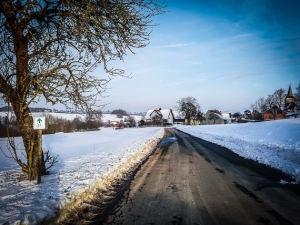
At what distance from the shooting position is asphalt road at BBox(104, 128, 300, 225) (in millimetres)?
3242

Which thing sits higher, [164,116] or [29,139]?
[164,116]

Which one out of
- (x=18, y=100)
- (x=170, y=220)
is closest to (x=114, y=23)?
(x=18, y=100)

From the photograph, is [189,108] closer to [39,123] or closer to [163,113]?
[163,113]

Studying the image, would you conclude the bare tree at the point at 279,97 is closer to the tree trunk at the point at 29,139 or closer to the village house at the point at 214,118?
the village house at the point at 214,118

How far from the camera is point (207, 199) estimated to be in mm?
4055

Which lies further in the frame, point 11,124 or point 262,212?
Answer: point 11,124

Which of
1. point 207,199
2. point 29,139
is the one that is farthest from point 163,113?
point 207,199

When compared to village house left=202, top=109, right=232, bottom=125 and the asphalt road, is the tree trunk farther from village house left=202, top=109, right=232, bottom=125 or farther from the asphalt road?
village house left=202, top=109, right=232, bottom=125

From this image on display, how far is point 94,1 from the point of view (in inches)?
184

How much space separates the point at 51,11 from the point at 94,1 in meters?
1.33

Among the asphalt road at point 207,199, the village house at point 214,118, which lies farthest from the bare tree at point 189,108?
the asphalt road at point 207,199

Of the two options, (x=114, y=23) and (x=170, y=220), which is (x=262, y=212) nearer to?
(x=170, y=220)

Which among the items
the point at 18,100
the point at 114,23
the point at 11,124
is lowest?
the point at 11,124

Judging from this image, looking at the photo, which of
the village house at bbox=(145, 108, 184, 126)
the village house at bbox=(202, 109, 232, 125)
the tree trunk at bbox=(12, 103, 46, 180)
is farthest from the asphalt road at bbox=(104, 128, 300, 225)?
the village house at bbox=(145, 108, 184, 126)
